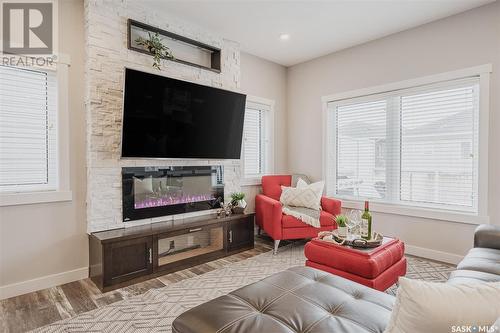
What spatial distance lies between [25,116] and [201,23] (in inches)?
84.0

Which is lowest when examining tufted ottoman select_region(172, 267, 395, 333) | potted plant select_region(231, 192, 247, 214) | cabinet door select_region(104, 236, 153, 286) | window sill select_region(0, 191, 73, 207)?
cabinet door select_region(104, 236, 153, 286)

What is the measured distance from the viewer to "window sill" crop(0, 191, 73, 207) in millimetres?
2430

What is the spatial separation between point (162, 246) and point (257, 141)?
227 centimetres

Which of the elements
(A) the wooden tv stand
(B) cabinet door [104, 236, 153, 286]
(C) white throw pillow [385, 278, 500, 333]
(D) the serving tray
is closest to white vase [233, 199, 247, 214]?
(A) the wooden tv stand

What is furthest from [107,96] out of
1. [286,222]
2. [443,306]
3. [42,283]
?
[443,306]

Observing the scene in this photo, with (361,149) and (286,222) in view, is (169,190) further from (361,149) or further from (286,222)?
(361,149)

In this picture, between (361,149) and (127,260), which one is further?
(361,149)

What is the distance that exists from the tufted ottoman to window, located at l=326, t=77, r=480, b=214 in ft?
8.05

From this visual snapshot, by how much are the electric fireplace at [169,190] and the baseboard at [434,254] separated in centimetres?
248

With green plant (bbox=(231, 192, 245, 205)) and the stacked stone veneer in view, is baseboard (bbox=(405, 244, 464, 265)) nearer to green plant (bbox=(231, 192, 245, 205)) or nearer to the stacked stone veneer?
green plant (bbox=(231, 192, 245, 205))

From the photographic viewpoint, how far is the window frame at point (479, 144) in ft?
9.89

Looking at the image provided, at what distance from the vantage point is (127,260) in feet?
8.77

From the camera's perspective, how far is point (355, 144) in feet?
13.9

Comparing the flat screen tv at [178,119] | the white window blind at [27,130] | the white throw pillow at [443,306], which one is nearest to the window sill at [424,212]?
the flat screen tv at [178,119]
